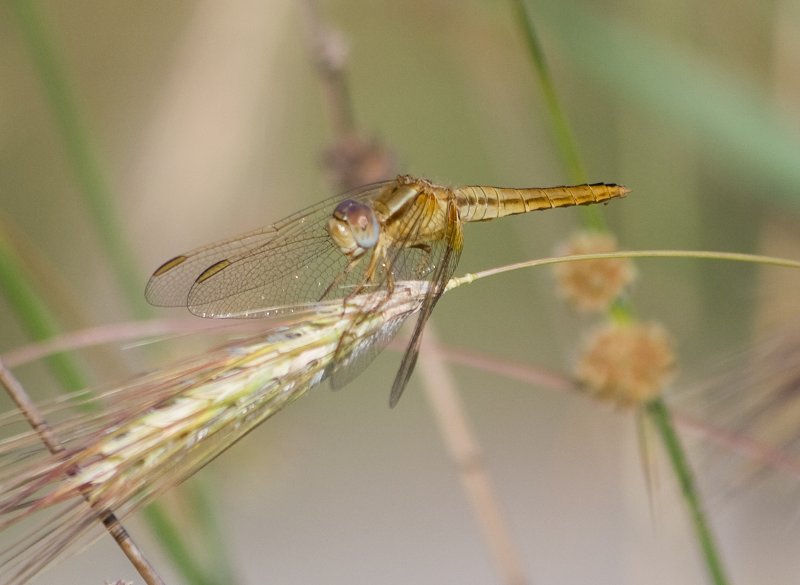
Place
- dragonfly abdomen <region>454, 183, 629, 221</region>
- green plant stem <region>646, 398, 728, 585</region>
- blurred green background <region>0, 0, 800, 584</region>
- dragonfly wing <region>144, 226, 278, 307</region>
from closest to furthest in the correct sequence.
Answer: green plant stem <region>646, 398, 728, 585</region> → dragonfly wing <region>144, 226, 278, 307</region> → dragonfly abdomen <region>454, 183, 629, 221</region> → blurred green background <region>0, 0, 800, 584</region>

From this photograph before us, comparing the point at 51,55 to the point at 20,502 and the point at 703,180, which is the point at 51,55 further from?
the point at 703,180

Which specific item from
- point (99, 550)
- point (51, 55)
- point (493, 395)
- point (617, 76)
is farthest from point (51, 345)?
point (493, 395)

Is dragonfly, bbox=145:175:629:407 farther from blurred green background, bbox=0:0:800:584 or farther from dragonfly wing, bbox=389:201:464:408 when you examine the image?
blurred green background, bbox=0:0:800:584

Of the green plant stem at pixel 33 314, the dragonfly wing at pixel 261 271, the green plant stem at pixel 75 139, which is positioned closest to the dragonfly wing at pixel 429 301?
the dragonfly wing at pixel 261 271

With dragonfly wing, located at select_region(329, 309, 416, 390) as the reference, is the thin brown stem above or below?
below

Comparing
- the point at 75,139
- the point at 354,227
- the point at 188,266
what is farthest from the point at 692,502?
the point at 75,139

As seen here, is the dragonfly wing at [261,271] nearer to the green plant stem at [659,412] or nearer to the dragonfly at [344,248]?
the dragonfly at [344,248]

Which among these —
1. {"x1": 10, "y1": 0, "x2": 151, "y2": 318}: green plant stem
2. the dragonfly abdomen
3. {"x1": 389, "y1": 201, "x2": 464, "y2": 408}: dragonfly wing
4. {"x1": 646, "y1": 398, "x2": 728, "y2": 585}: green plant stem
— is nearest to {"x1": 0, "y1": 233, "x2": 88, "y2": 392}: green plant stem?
{"x1": 10, "y1": 0, "x2": 151, "y2": 318}: green plant stem

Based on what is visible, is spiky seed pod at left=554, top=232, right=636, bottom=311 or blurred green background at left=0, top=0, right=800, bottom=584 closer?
spiky seed pod at left=554, top=232, right=636, bottom=311

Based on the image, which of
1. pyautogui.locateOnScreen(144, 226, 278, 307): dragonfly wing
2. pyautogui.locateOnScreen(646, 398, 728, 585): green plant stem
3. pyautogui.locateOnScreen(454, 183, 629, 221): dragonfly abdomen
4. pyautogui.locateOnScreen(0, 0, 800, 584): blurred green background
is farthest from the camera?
pyautogui.locateOnScreen(0, 0, 800, 584): blurred green background
